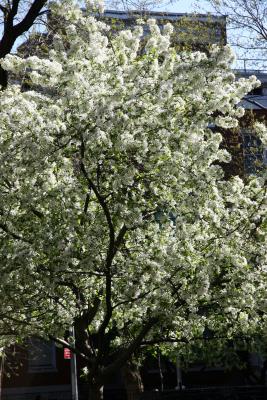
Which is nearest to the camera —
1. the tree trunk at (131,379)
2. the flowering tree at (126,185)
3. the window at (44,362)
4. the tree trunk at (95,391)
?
the flowering tree at (126,185)

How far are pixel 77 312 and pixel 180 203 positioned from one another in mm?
2771

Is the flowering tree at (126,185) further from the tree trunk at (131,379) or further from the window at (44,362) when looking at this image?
the window at (44,362)

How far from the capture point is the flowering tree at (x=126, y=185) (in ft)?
31.8

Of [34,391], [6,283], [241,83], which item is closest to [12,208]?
[6,283]

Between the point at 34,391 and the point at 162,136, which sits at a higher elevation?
the point at 162,136

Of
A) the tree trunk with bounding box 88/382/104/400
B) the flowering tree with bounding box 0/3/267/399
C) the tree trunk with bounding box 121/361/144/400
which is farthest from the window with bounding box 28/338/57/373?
the flowering tree with bounding box 0/3/267/399

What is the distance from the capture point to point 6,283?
10.3 metres

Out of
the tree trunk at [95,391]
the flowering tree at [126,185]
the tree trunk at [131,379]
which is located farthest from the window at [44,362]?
the flowering tree at [126,185]

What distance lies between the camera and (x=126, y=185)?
395 inches

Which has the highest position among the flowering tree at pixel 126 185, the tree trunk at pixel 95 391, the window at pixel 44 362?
the flowering tree at pixel 126 185

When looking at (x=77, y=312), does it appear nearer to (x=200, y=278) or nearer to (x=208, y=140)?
(x=200, y=278)

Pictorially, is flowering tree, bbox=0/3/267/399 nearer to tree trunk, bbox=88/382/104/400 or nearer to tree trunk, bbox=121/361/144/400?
tree trunk, bbox=88/382/104/400

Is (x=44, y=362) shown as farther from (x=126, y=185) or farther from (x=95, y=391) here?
(x=126, y=185)

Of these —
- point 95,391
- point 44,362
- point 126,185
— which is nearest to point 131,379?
point 95,391
